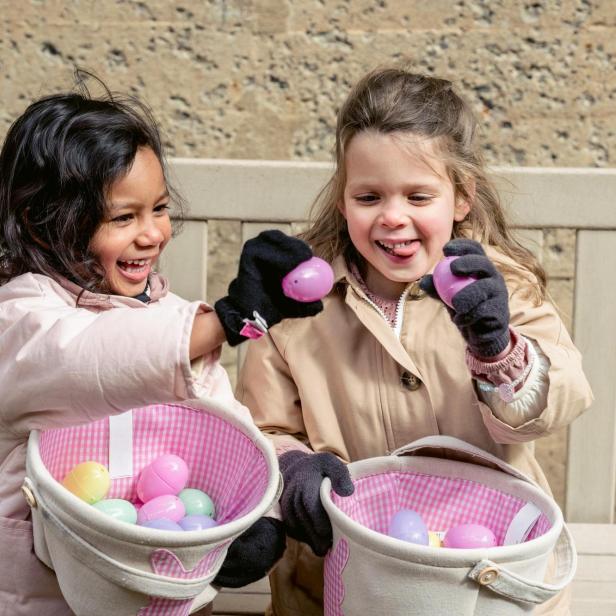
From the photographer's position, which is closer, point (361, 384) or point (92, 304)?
point (92, 304)

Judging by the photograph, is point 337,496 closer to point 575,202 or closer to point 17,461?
point 17,461

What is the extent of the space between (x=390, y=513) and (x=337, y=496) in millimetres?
128

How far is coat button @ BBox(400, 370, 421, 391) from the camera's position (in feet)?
6.15

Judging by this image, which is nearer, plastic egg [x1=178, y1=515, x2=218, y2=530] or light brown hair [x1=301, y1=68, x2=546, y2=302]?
plastic egg [x1=178, y1=515, x2=218, y2=530]

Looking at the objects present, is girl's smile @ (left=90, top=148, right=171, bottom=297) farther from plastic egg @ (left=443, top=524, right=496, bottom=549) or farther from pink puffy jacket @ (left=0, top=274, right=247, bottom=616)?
plastic egg @ (left=443, top=524, right=496, bottom=549)

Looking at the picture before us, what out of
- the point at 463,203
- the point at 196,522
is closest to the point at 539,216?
the point at 463,203

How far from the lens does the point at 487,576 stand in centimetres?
144

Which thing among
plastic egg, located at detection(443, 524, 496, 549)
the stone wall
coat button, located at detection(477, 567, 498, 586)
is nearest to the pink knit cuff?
plastic egg, located at detection(443, 524, 496, 549)

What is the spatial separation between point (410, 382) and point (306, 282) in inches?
18.6

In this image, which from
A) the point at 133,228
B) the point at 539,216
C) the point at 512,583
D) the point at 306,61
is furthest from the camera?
the point at 306,61

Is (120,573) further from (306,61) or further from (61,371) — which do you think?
(306,61)

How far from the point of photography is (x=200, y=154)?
118 inches

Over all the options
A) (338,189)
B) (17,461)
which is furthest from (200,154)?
(17,461)

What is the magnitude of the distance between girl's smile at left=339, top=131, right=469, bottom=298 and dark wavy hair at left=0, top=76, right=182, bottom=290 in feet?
1.27
